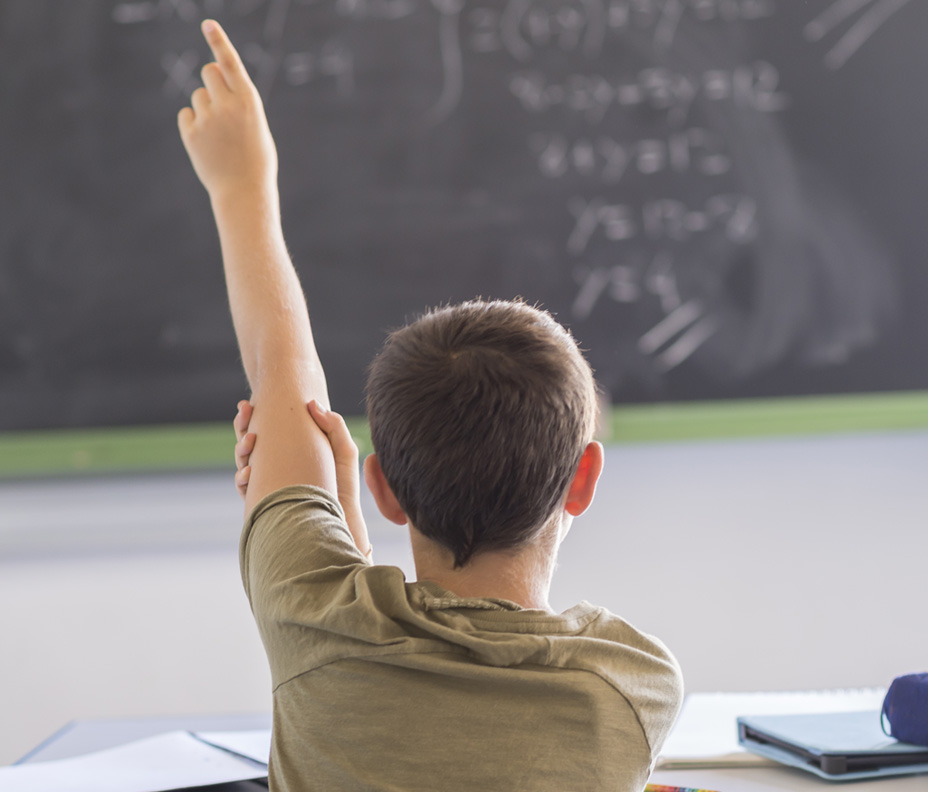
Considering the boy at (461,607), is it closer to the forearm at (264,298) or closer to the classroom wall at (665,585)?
the forearm at (264,298)

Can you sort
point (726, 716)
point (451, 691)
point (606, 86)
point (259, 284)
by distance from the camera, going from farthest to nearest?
1. point (606, 86)
2. point (726, 716)
3. point (259, 284)
4. point (451, 691)

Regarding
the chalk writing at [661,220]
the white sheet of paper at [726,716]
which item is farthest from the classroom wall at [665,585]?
the white sheet of paper at [726,716]

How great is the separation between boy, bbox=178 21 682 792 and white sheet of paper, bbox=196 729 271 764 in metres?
0.31

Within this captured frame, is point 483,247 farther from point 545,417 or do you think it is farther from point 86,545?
point 545,417

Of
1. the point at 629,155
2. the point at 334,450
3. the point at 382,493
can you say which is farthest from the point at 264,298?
the point at 629,155

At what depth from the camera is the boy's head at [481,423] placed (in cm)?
76

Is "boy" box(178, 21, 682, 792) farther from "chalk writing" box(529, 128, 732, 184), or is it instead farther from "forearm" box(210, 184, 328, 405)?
"chalk writing" box(529, 128, 732, 184)

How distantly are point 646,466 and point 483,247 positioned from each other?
637 millimetres

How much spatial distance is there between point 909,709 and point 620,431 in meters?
1.11

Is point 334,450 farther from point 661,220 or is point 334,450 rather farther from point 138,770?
point 661,220

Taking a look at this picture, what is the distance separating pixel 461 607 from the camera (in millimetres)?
766

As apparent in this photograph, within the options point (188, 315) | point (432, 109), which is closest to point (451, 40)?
point (432, 109)

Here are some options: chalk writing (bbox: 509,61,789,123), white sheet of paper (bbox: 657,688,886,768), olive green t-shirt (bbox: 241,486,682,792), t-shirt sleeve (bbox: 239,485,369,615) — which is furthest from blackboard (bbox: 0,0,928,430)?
olive green t-shirt (bbox: 241,486,682,792)

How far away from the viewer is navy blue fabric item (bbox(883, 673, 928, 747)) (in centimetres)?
101
